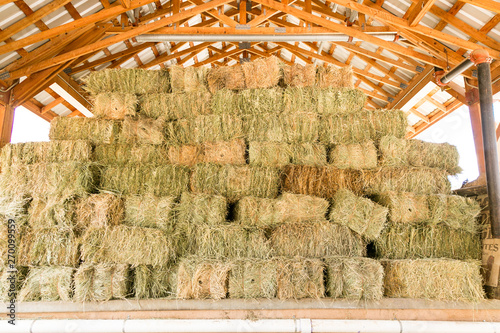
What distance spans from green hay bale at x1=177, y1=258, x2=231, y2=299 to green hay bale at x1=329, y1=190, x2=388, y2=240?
1.58 m

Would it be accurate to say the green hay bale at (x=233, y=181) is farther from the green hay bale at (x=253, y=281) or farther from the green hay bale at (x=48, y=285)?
the green hay bale at (x=48, y=285)

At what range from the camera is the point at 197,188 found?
4.81m

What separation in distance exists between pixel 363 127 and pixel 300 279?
8.70 feet

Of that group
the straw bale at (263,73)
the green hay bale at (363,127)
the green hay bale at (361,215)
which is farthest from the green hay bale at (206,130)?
the green hay bale at (361,215)

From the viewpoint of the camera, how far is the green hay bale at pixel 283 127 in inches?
205

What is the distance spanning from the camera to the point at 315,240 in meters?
4.35

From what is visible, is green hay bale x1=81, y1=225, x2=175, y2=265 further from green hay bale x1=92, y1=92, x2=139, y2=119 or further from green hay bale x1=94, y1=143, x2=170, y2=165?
green hay bale x1=92, y1=92, x2=139, y2=119

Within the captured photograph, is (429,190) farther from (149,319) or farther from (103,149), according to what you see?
(103,149)

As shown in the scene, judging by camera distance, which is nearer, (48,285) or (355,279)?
(355,279)

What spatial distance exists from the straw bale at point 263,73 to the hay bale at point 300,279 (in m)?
2.88

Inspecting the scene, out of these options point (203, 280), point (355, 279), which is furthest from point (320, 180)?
point (203, 280)

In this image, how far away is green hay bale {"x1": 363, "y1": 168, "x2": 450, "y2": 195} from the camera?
4.78 meters

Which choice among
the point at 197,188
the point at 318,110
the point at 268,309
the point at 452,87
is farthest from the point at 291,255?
the point at 452,87

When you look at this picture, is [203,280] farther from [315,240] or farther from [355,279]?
[355,279]
